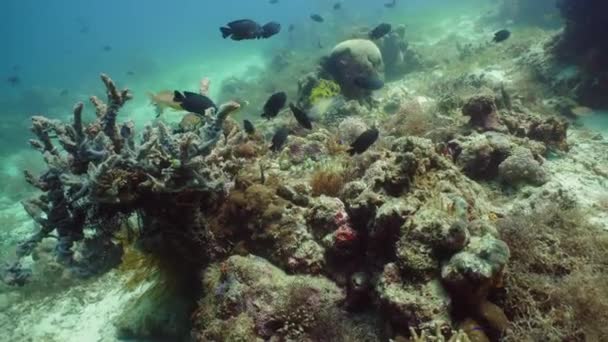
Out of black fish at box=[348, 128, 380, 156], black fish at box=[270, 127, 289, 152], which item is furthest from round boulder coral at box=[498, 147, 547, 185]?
black fish at box=[270, 127, 289, 152]

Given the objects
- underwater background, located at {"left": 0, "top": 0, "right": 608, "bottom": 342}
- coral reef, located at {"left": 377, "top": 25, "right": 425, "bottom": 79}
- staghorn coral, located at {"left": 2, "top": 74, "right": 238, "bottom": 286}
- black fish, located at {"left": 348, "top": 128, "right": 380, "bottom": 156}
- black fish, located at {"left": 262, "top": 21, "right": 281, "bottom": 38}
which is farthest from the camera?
coral reef, located at {"left": 377, "top": 25, "right": 425, "bottom": 79}

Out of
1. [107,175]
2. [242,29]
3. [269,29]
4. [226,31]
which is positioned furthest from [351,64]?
[107,175]

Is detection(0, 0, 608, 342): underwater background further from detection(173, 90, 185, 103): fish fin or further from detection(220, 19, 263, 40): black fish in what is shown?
detection(220, 19, 263, 40): black fish

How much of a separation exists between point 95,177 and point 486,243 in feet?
11.7

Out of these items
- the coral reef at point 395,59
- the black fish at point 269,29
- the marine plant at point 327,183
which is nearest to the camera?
the marine plant at point 327,183

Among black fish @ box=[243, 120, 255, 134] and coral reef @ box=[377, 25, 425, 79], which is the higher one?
black fish @ box=[243, 120, 255, 134]

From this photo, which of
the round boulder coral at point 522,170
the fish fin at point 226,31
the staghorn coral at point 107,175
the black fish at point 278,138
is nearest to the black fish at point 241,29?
the fish fin at point 226,31

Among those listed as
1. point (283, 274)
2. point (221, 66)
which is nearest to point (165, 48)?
point (221, 66)

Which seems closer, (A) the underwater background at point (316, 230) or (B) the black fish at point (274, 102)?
(A) the underwater background at point (316, 230)

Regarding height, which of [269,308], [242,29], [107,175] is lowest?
[269,308]

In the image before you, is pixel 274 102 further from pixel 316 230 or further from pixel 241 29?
pixel 316 230

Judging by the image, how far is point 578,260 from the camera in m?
3.88

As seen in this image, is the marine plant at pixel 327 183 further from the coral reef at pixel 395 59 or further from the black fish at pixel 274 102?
the coral reef at pixel 395 59

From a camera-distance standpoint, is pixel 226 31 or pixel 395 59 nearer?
pixel 226 31
